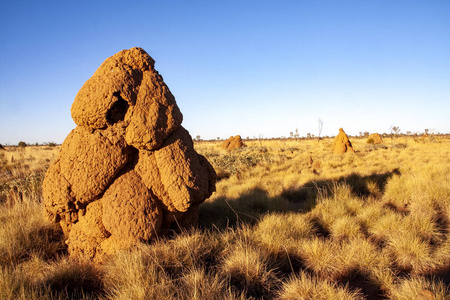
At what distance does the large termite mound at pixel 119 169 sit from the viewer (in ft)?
11.5

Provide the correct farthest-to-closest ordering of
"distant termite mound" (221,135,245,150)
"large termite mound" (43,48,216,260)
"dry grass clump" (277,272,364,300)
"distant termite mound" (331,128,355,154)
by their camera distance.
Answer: "distant termite mound" (221,135,245,150), "distant termite mound" (331,128,355,154), "large termite mound" (43,48,216,260), "dry grass clump" (277,272,364,300)

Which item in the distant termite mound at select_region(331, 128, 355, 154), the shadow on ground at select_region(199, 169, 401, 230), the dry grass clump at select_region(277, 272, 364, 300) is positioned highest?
the distant termite mound at select_region(331, 128, 355, 154)

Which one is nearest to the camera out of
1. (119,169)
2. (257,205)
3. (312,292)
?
(312,292)

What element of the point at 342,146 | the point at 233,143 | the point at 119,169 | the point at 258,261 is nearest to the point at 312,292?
the point at 258,261

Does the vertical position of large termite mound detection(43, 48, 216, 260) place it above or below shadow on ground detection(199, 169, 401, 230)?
above

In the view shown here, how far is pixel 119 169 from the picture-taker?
3.68 meters

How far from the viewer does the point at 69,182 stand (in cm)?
362

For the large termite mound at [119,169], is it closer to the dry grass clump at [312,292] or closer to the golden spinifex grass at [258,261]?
the golden spinifex grass at [258,261]

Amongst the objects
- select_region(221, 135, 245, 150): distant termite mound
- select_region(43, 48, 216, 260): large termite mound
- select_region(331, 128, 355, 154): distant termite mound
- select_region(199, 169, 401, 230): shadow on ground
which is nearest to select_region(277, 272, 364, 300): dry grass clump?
select_region(199, 169, 401, 230): shadow on ground

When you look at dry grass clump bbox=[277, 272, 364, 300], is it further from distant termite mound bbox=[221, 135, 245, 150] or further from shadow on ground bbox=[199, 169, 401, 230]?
distant termite mound bbox=[221, 135, 245, 150]

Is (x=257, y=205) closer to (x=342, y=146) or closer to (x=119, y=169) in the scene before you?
(x=119, y=169)

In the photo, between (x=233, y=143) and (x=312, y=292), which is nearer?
(x=312, y=292)

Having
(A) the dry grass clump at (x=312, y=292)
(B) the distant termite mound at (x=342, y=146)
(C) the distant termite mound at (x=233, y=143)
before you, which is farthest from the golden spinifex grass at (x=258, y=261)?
(C) the distant termite mound at (x=233, y=143)

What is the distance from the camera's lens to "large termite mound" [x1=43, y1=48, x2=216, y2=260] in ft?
11.5
